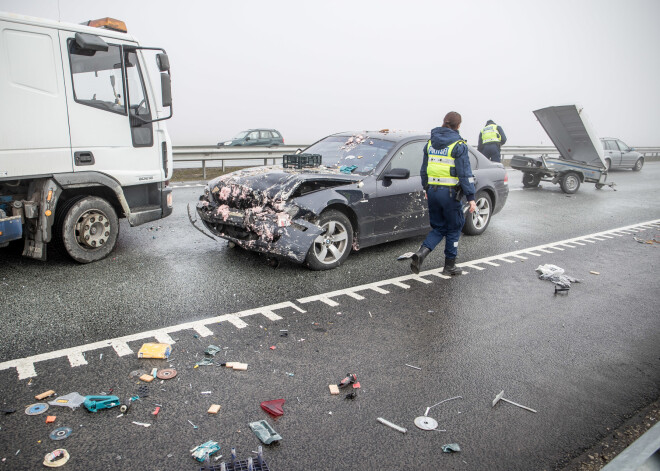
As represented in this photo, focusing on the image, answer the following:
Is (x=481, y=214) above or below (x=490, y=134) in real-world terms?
below

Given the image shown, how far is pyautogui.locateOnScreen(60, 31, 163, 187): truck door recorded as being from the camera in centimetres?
597

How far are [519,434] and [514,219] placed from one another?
26.4 ft

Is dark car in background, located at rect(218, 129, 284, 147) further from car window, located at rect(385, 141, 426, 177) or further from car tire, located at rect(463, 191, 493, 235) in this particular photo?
car window, located at rect(385, 141, 426, 177)

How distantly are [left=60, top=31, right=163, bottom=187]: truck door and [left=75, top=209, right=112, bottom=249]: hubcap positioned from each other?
0.53 metres

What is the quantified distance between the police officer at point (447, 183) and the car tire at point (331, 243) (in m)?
0.90

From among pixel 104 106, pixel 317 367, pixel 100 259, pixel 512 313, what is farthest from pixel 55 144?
pixel 512 313

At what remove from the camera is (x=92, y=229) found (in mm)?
6457

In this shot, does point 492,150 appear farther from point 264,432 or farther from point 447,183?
point 264,432

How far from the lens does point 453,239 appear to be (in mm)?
6406

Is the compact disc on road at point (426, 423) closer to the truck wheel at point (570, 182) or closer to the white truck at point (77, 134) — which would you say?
the white truck at point (77, 134)

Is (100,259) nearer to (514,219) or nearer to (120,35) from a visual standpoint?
(120,35)

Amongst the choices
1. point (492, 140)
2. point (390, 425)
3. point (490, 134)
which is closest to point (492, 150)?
point (492, 140)

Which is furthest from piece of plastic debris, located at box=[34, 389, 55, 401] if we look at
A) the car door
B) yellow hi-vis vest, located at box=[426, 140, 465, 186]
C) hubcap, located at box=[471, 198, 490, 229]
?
hubcap, located at box=[471, 198, 490, 229]

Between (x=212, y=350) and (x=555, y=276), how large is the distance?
14.8 feet
